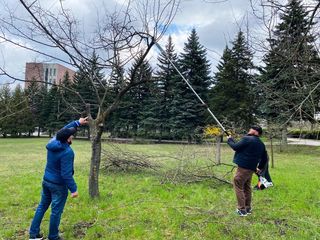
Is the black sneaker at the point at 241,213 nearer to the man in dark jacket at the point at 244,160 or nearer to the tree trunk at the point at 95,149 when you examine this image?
the man in dark jacket at the point at 244,160

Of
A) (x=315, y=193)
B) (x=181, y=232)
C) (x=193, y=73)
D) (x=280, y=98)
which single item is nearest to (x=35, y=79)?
(x=181, y=232)

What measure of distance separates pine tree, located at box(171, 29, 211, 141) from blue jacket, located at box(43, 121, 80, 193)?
29334 millimetres

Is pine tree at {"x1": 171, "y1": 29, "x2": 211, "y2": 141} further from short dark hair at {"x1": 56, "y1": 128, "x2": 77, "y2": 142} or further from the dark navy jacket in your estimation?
short dark hair at {"x1": 56, "y1": 128, "x2": 77, "y2": 142}

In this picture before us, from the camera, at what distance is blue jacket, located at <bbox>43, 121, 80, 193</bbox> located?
427 cm

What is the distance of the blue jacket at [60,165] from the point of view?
4266mm

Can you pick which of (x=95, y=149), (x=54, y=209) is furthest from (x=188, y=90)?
(x=54, y=209)

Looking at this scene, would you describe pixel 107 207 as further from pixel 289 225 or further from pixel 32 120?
pixel 32 120

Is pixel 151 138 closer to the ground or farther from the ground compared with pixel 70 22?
closer to the ground

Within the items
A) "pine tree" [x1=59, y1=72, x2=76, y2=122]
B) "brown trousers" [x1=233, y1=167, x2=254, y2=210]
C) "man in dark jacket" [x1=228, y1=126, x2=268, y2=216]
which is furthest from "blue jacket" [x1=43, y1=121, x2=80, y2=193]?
"brown trousers" [x1=233, y1=167, x2=254, y2=210]

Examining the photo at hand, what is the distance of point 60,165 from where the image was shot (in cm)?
431

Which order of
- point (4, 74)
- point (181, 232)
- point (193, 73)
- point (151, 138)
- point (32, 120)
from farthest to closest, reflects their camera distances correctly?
1. point (32, 120)
2. point (151, 138)
3. point (193, 73)
4. point (4, 74)
5. point (181, 232)

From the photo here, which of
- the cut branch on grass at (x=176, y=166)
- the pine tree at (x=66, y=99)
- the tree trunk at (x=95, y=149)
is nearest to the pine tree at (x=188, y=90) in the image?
the cut branch on grass at (x=176, y=166)

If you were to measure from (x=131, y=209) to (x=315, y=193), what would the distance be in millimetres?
4642

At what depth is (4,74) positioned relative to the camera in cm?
584
